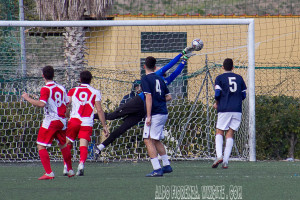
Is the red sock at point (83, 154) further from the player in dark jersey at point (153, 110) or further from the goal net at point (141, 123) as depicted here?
the goal net at point (141, 123)

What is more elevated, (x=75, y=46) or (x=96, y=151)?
(x=75, y=46)

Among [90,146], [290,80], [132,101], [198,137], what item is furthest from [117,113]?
[290,80]

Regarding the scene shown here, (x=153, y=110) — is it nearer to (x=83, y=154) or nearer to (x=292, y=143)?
(x=83, y=154)

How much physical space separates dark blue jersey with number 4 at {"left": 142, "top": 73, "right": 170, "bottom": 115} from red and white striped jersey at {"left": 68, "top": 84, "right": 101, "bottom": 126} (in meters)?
0.77

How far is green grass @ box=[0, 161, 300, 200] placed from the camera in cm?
630

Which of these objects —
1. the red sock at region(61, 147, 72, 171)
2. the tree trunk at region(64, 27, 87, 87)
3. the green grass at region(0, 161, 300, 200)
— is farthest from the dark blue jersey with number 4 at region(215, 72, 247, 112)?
the tree trunk at region(64, 27, 87, 87)

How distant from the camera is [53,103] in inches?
318

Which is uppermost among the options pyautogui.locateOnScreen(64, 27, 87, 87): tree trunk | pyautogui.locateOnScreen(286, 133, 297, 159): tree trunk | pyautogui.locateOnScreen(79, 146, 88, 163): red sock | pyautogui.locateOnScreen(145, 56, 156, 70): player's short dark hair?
pyautogui.locateOnScreen(64, 27, 87, 87): tree trunk

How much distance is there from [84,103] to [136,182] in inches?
59.9

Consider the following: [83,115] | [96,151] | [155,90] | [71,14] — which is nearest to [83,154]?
[83,115]

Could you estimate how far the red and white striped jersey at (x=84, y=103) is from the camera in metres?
8.31

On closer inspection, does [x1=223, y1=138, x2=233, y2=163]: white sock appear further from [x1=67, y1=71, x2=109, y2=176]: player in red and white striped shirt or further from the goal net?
[x1=67, y1=71, x2=109, y2=176]: player in red and white striped shirt

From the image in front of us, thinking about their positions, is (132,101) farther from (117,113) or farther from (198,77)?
(198,77)

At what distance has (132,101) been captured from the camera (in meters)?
10.8
